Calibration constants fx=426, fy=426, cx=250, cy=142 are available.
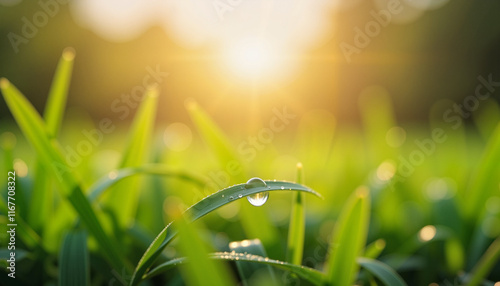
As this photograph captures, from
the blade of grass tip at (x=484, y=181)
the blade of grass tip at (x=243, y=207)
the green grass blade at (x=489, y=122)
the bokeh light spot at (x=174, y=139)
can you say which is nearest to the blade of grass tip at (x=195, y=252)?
the blade of grass tip at (x=243, y=207)

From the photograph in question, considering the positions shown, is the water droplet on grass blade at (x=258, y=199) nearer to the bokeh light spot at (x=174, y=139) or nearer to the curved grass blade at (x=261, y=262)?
the curved grass blade at (x=261, y=262)

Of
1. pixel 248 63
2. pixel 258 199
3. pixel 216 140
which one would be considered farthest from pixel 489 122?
pixel 248 63

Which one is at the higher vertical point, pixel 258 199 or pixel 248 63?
pixel 248 63

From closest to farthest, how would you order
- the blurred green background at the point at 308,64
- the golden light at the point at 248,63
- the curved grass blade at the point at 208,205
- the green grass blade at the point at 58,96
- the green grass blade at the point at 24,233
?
1. the curved grass blade at the point at 208,205
2. the green grass blade at the point at 24,233
3. the green grass blade at the point at 58,96
4. the golden light at the point at 248,63
5. the blurred green background at the point at 308,64

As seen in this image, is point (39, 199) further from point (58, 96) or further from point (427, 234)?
point (427, 234)

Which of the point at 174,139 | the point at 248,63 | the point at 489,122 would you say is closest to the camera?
the point at 174,139
